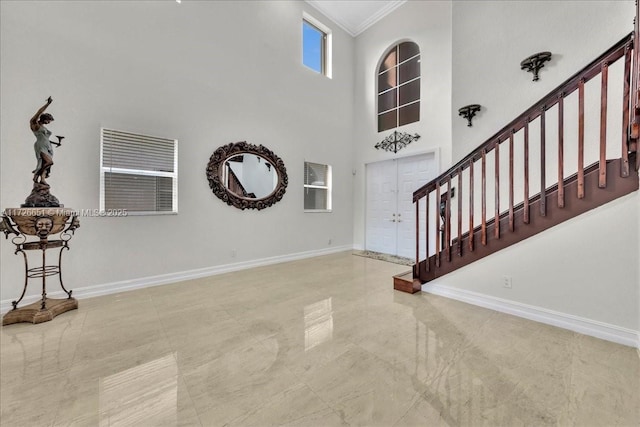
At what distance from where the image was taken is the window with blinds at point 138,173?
3.17m

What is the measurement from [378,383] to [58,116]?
4.18 m

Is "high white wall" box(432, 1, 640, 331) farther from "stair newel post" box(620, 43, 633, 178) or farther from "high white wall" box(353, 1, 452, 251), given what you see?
"high white wall" box(353, 1, 452, 251)

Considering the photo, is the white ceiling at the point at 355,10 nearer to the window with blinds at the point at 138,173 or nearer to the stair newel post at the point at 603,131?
the window with blinds at the point at 138,173

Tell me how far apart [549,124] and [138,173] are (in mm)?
4786

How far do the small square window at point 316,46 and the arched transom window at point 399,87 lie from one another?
1285 millimetres

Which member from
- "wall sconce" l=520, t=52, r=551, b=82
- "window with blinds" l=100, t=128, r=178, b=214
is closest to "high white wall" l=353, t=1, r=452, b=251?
"wall sconce" l=520, t=52, r=551, b=82

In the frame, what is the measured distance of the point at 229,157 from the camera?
4.17 meters

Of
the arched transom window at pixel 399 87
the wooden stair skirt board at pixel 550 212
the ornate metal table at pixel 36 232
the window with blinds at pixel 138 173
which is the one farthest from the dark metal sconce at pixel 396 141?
the ornate metal table at pixel 36 232

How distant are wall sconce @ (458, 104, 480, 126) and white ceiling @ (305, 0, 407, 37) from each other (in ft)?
12.4

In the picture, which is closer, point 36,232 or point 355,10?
point 36,232

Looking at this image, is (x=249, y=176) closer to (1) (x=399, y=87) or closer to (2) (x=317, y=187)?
(2) (x=317, y=187)

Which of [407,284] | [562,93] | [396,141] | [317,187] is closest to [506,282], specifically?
[407,284]

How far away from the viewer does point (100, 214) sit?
10.2ft

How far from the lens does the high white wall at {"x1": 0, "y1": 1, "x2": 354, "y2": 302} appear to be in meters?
2.72
